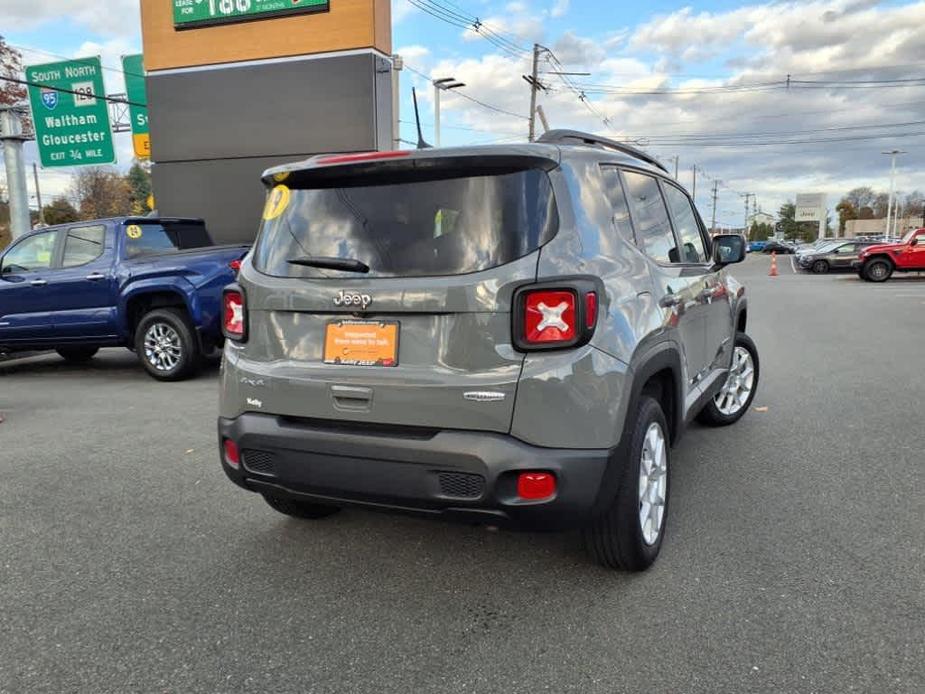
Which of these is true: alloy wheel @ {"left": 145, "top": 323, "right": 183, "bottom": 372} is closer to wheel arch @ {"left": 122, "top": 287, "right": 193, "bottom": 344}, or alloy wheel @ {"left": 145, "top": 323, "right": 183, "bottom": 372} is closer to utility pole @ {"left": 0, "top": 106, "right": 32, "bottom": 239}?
wheel arch @ {"left": 122, "top": 287, "right": 193, "bottom": 344}

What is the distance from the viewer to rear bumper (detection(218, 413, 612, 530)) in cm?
256

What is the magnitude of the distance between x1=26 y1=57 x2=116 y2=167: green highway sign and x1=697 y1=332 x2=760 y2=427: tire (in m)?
13.2

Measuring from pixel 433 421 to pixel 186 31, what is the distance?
1503 centimetres

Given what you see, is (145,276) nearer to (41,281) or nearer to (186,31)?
(41,281)

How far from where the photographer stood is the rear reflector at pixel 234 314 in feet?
10.2

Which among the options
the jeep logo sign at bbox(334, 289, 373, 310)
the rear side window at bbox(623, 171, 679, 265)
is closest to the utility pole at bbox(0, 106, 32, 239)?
the jeep logo sign at bbox(334, 289, 373, 310)

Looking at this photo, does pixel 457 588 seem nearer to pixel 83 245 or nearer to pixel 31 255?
pixel 83 245

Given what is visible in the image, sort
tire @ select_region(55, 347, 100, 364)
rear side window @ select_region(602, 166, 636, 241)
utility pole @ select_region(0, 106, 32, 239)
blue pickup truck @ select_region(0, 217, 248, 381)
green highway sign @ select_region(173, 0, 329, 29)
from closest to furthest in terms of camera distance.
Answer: rear side window @ select_region(602, 166, 636, 241) → blue pickup truck @ select_region(0, 217, 248, 381) → tire @ select_region(55, 347, 100, 364) → utility pole @ select_region(0, 106, 32, 239) → green highway sign @ select_region(173, 0, 329, 29)

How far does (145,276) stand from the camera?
787 centimetres

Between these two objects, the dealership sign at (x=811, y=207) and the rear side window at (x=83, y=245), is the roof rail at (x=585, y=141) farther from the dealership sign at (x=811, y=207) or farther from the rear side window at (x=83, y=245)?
the dealership sign at (x=811, y=207)

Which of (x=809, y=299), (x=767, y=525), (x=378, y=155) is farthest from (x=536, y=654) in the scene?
(x=809, y=299)

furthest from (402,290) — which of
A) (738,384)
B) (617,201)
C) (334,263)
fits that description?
(738,384)

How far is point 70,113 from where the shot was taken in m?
14.2

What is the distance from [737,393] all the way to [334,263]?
3949 mm
